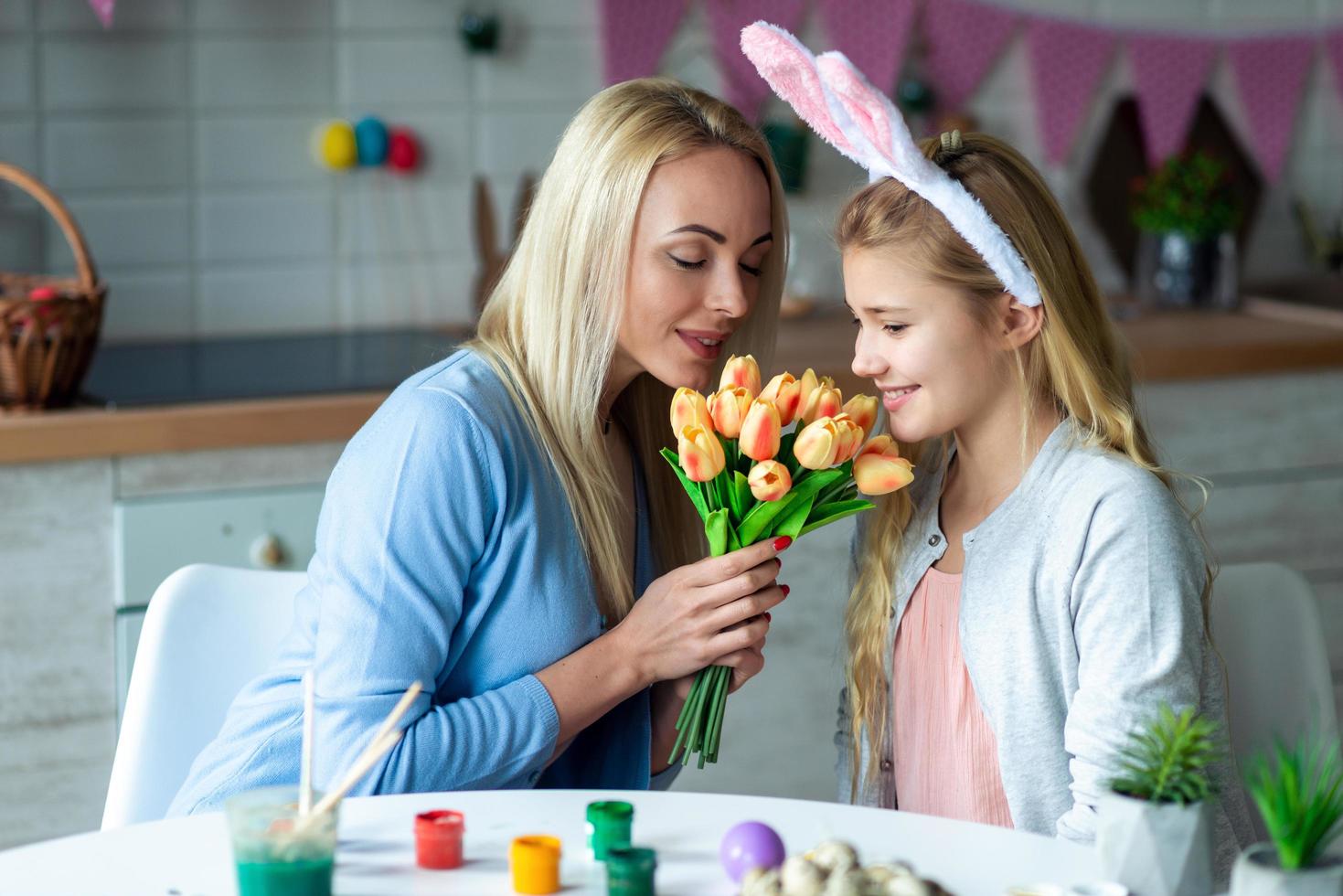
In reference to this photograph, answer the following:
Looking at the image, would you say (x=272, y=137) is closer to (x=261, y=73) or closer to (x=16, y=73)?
(x=261, y=73)

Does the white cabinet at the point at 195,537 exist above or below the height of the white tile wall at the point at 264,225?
below

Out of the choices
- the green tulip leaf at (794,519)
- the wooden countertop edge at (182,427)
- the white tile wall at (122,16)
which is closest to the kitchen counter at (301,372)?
the wooden countertop edge at (182,427)

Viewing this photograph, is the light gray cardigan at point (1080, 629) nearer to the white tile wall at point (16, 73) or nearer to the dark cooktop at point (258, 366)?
the dark cooktop at point (258, 366)

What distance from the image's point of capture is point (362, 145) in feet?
9.14

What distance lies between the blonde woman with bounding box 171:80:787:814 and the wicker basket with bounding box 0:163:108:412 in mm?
818

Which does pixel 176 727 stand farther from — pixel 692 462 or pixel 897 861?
pixel 897 861

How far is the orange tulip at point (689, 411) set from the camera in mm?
1317

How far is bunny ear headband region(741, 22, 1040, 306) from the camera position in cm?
138

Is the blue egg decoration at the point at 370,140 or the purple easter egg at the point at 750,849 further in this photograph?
the blue egg decoration at the point at 370,140

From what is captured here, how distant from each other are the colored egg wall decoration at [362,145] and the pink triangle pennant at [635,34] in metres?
0.41

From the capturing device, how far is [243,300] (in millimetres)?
2795

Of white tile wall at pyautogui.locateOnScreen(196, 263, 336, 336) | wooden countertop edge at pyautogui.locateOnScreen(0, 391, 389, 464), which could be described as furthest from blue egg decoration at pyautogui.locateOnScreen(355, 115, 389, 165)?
wooden countertop edge at pyautogui.locateOnScreen(0, 391, 389, 464)

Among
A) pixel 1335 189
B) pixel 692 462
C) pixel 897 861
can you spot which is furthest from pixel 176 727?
pixel 1335 189

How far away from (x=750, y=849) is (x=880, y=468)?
395 mm
